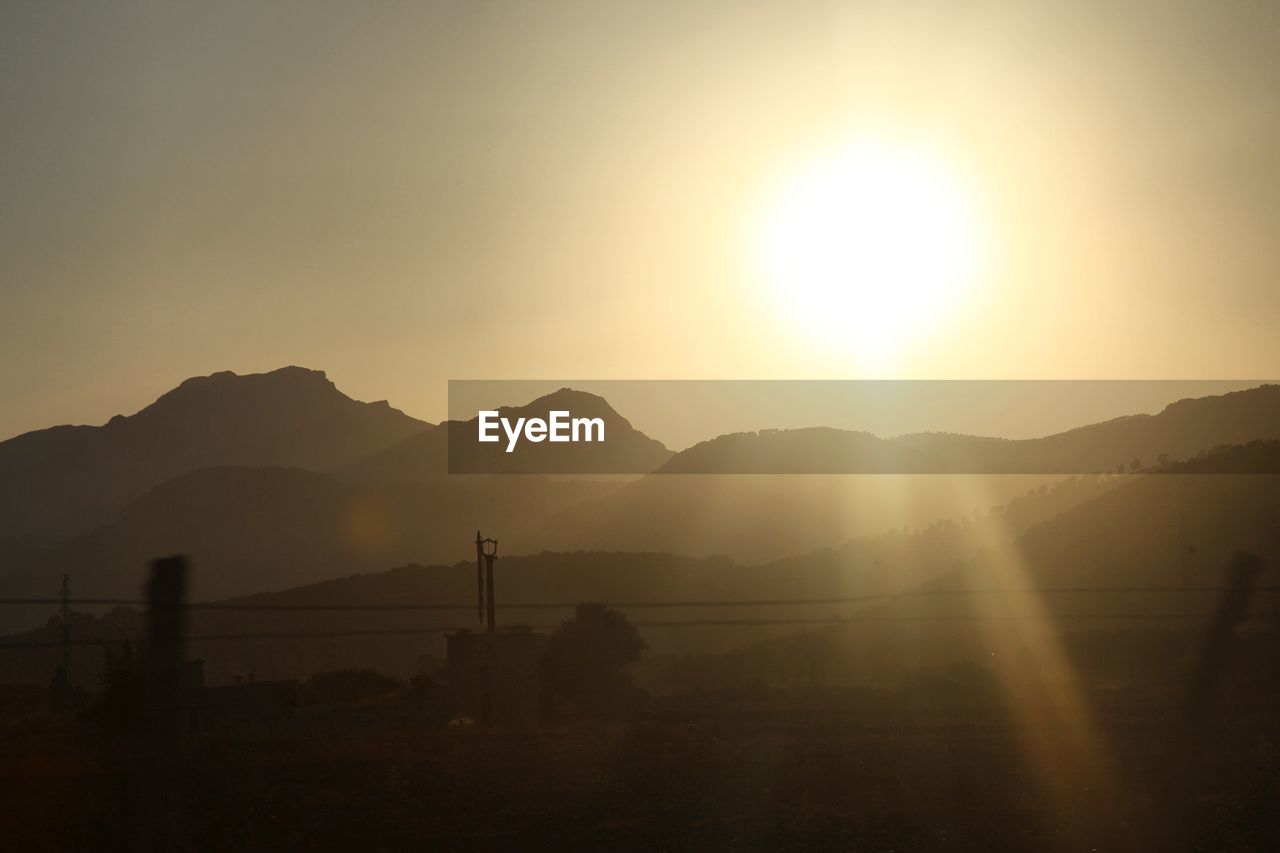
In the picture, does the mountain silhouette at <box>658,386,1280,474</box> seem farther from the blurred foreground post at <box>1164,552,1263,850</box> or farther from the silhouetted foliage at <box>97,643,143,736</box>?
the blurred foreground post at <box>1164,552,1263,850</box>

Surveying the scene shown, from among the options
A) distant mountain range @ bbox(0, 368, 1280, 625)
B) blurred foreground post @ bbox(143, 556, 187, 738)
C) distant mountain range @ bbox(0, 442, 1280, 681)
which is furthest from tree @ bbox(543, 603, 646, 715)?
blurred foreground post @ bbox(143, 556, 187, 738)

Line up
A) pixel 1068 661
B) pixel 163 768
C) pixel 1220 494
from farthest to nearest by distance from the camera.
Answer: pixel 1220 494
pixel 1068 661
pixel 163 768

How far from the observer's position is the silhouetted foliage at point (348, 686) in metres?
52.6

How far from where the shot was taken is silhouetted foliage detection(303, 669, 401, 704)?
52.6m

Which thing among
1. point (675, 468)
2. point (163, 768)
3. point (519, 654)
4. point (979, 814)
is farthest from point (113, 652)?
point (675, 468)

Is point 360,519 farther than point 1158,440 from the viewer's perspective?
Yes

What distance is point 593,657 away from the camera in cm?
5334

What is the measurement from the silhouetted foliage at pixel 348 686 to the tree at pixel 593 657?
310 inches

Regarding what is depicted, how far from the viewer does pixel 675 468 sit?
154 metres

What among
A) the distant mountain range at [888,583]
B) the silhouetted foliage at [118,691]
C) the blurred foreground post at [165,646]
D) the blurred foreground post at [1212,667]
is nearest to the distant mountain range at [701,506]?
the distant mountain range at [888,583]

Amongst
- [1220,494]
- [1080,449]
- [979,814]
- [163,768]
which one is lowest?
[979,814]

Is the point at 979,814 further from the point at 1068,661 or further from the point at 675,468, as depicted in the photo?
the point at 675,468

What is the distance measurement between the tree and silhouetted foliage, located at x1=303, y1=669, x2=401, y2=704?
7.89 m

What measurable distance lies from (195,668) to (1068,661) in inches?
1413
